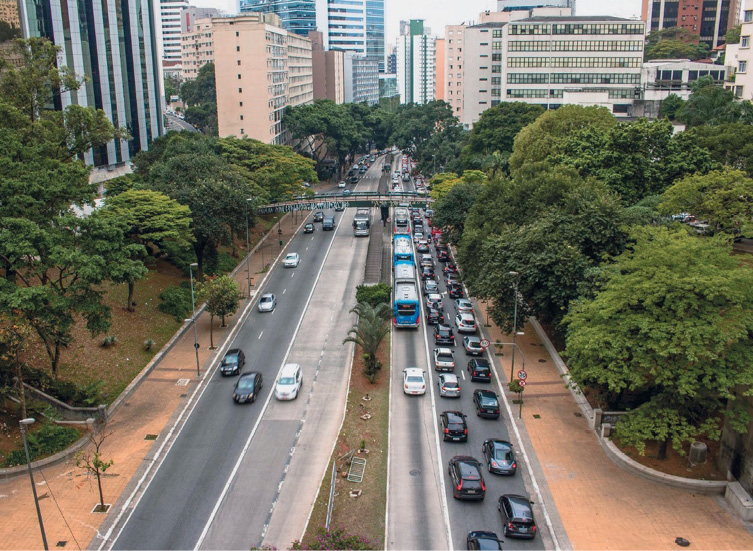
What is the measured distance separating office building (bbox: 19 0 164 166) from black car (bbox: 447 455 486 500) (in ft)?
208

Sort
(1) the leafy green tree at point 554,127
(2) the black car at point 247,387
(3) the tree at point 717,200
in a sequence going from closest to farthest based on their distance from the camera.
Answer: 1. (2) the black car at point 247,387
2. (3) the tree at point 717,200
3. (1) the leafy green tree at point 554,127

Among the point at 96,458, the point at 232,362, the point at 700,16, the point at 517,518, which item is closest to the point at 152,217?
the point at 232,362

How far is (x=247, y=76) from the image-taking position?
11212 centimetres

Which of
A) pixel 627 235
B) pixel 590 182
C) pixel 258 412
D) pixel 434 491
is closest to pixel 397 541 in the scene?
pixel 434 491

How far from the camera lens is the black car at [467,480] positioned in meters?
32.1

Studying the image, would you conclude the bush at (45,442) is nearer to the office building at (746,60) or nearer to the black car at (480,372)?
the black car at (480,372)

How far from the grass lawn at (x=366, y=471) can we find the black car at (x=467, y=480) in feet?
11.5

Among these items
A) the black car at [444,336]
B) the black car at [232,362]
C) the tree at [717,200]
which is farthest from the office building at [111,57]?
the tree at [717,200]

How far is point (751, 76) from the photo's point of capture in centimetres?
8350

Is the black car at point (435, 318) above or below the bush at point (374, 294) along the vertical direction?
below

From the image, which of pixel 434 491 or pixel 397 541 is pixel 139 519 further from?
pixel 434 491

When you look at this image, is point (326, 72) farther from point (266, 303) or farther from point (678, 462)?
point (678, 462)

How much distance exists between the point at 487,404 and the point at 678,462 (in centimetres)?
1075

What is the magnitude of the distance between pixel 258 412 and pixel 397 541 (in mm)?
14778
